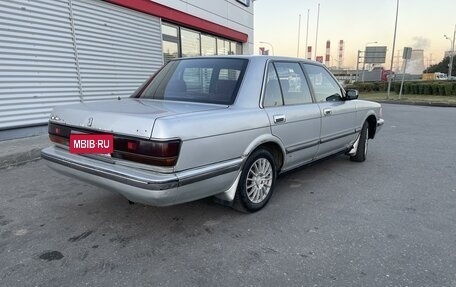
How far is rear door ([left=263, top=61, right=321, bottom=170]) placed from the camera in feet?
11.6

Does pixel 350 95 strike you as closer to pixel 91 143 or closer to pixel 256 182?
pixel 256 182

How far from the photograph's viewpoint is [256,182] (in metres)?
3.46

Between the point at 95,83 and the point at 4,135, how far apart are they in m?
2.47

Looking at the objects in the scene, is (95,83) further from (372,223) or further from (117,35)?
(372,223)

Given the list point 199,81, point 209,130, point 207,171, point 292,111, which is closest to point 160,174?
point 207,171

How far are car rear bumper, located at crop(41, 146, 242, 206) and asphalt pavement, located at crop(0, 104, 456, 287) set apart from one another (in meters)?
0.47

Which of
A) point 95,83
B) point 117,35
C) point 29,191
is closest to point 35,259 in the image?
point 29,191

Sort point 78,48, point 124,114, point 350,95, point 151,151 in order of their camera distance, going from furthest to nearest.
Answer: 1. point 78,48
2. point 350,95
3. point 124,114
4. point 151,151

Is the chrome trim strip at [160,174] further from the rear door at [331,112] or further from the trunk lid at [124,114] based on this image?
the rear door at [331,112]

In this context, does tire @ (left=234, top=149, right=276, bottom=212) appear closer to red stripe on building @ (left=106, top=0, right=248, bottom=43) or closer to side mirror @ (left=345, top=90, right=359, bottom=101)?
side mirror @ (left=345, top=90, right=359, bottom=101)

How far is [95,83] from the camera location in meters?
8.24

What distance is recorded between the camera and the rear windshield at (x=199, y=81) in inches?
132

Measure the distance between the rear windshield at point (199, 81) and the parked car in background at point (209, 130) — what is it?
0.01 m

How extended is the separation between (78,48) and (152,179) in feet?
21.0
